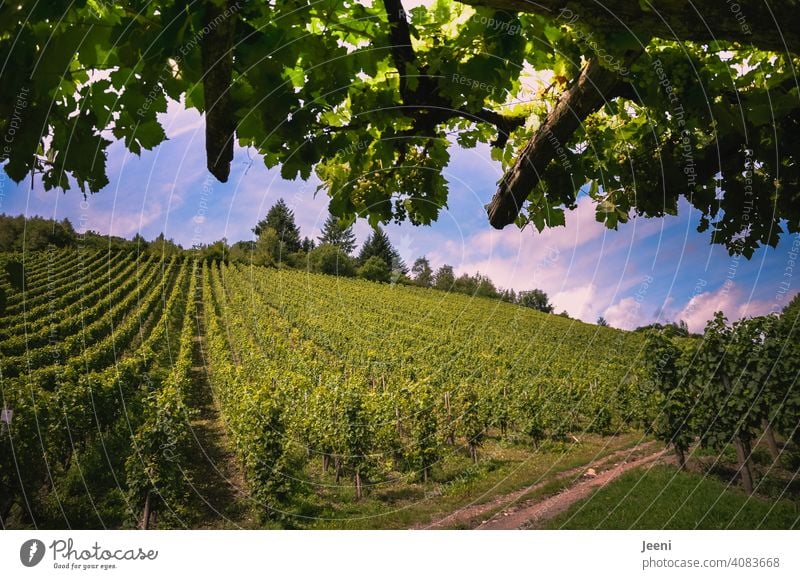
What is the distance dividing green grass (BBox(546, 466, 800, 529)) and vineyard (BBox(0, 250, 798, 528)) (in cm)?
139

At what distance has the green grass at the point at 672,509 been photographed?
7199 mm

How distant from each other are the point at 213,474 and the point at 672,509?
10331 millimetres

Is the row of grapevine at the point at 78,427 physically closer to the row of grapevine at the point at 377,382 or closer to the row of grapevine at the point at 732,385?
the row of grapevine at the point at 377,382

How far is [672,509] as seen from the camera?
872cm

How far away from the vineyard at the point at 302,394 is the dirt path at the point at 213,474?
30cm

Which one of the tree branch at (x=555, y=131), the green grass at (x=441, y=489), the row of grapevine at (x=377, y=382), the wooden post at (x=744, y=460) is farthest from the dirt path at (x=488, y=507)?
the wooden post at (x=744, y=460)

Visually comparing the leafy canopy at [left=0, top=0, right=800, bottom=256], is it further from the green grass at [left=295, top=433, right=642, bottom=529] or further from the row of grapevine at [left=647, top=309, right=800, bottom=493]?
the row of grapevine at [left=647, top=309, right=800, bottom=493]

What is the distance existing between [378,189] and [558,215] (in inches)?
49.4

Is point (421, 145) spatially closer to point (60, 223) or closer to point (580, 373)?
point (60, 223)
